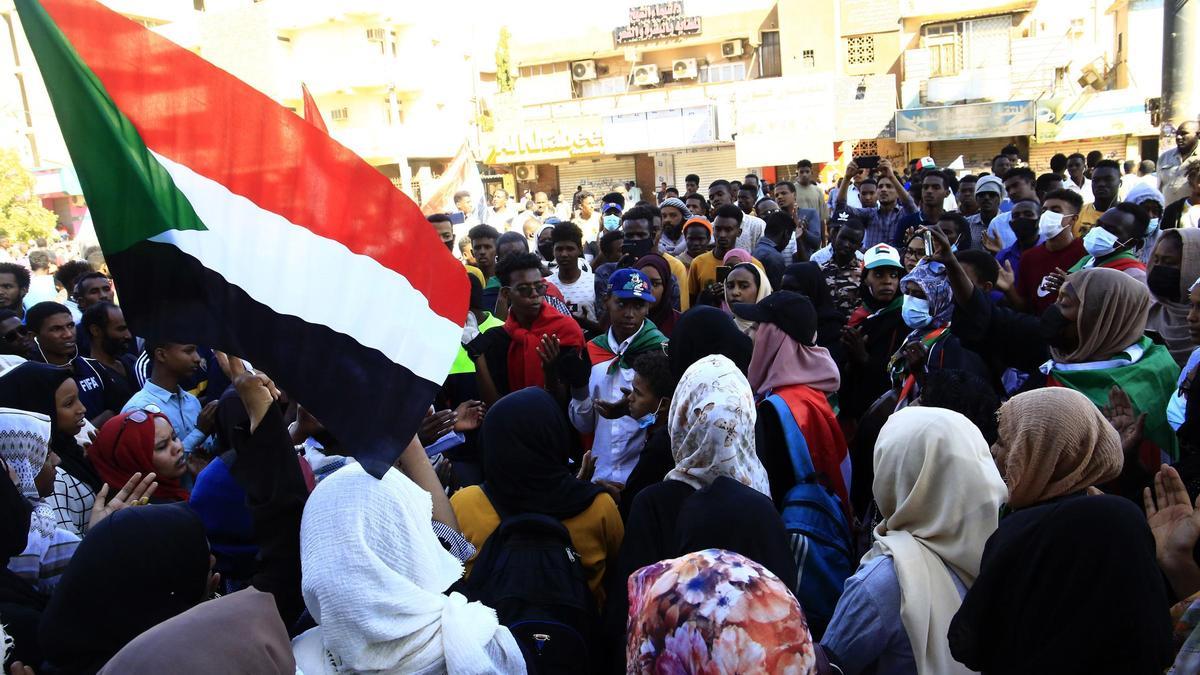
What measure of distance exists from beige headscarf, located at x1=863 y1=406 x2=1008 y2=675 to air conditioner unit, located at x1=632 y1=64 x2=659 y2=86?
34681 mm

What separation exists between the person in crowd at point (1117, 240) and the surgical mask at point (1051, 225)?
0.26 m

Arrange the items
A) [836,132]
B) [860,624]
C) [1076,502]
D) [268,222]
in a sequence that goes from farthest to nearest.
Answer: [836,132] < [268,222] < [860,624] < [1076,502]

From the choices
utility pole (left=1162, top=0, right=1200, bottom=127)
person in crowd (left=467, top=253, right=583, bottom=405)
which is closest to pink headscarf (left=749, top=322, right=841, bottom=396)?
person in crowd (left=467, top=253, right=583, bottom=405)

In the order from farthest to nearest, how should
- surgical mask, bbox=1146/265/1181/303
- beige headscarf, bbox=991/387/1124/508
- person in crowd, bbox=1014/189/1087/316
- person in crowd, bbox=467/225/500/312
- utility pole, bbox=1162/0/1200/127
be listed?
utility pole, bbox=1162/0/1200/127, person in crowd, bbox=467/225/500/312, person in crowd, bbox=1014/189/1087/316, surgical mask, bbox=1146/265/1181/303, beige headscarf, bbox=991/387/1124/508

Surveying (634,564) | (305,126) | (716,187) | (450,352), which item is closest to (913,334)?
(634,564)

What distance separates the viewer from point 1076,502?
1.93 meters

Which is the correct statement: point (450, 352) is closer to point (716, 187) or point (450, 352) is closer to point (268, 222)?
point (268, 222)

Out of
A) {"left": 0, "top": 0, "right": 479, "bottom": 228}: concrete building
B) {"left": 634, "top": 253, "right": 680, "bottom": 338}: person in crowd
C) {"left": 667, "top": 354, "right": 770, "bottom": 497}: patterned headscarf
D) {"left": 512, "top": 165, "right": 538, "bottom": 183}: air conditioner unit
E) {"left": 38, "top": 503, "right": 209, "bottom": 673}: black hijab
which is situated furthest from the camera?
{"left": 512, "top": 165, "right": 538, "bottom": 183}: air conditioner unit

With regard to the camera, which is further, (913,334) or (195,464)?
(913,334)

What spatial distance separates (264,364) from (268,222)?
0.42 metres

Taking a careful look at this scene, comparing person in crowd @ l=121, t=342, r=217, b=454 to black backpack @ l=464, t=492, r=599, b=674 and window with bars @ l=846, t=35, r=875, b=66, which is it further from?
window with bars @ l=846, t=35, r=875, b=66

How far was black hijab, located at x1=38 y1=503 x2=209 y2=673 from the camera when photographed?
2.08 meters

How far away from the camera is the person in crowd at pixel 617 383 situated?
3924mm

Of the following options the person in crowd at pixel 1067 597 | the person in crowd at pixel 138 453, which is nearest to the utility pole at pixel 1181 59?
the person in crowd at pixel 1067 597
